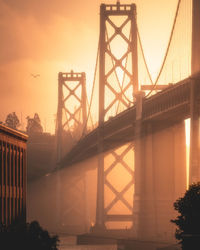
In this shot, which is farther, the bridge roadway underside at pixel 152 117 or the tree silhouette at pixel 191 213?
the bridge roadway underside at pixel 152 117

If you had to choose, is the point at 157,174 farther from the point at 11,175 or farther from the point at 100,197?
the point at 100,197

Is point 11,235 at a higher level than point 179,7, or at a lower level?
lower

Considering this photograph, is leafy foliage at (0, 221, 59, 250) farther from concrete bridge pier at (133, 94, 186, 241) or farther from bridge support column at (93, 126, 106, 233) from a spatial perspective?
bridge support column at (93, 126, 106, 233)

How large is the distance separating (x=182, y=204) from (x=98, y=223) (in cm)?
2529

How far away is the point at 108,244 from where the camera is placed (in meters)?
49.5

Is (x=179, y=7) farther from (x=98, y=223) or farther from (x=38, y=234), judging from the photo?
(x=98, y=223)

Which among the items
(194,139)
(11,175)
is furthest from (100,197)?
(194,139)

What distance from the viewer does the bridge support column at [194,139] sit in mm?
35938

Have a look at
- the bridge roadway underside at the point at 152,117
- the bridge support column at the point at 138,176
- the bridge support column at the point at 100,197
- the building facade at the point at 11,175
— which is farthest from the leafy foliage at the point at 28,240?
the bridge support column at the point at 100,197

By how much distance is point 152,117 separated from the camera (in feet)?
152

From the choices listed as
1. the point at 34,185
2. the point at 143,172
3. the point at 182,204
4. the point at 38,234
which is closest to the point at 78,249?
the point at 143,172

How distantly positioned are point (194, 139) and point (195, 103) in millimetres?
1368

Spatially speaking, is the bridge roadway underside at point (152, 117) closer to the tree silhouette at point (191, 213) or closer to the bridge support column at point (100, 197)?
the bridge support column at point (100, 197)

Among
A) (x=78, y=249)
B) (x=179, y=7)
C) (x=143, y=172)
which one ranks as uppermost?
(x=179, y=7)
